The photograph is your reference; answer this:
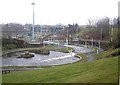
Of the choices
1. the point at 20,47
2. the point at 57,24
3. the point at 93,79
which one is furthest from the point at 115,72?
the point at 57,24

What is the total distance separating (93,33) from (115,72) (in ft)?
51.8

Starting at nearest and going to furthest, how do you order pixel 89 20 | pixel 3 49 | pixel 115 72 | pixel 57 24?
pixel 115 72
pixel 3 49
pixel 89 20
pixel 57 24

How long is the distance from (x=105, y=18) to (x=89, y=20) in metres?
3.00

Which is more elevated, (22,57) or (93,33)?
(93,33)

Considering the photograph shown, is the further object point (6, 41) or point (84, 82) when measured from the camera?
point (6, 41)

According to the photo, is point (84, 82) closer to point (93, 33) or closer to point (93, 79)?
point (93, 79)

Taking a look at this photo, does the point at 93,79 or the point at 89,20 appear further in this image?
the point at 89,20

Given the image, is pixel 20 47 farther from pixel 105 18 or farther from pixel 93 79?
pixel 93 79

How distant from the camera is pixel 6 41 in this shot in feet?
49.2

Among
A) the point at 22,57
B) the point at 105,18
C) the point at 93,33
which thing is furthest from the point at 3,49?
the point at 105,18

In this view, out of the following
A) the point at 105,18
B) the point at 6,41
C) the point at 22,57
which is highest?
the point at 105,18

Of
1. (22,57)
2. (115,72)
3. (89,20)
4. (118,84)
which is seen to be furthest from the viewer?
(89,20)

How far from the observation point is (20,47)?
1594 centimetres

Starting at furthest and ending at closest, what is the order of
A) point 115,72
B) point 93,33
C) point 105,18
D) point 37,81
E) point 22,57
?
point 105,18, point 93,33, point 22,57, point 37,81, point 115,72
